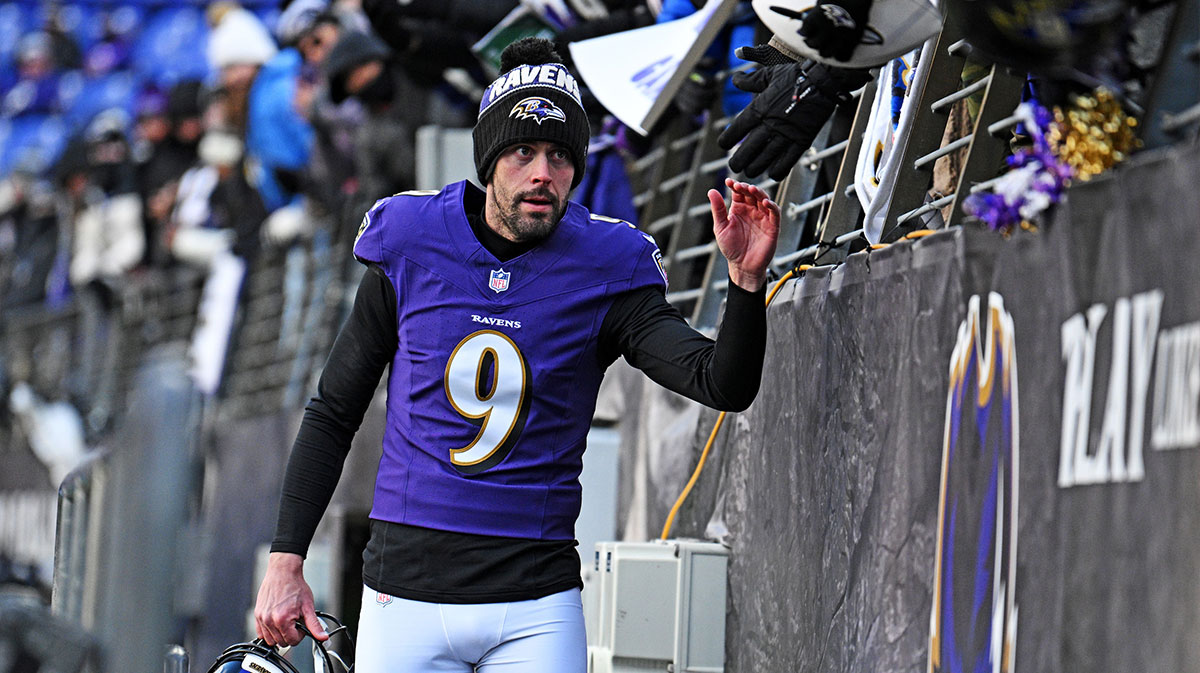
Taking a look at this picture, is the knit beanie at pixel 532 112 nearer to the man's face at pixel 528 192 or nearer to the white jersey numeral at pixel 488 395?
the man's face at pixel 528 192

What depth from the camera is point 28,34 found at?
94.0 feet

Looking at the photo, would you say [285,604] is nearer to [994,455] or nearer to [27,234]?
[994,455]

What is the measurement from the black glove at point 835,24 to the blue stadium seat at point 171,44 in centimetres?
1996

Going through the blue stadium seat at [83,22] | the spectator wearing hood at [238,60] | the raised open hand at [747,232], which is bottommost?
the raised open hand at [747,232]

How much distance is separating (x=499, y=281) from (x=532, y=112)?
0.38 meters

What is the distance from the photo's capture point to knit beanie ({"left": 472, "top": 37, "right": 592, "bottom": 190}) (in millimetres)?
4246

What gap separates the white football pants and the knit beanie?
94cm

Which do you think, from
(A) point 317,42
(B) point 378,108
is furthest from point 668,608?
(A) point 317,42

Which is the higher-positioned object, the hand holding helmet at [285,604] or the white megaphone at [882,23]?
the white megaphone at [882,23]

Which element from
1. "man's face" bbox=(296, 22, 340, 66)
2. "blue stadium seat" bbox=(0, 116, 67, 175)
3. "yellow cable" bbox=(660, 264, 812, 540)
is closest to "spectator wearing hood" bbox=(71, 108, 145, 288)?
"blue stadium seat" bbox=(0, 116, 67, 175)

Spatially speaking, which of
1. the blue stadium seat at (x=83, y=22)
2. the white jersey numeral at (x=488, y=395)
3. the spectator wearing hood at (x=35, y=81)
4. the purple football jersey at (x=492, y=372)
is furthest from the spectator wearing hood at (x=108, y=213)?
the white jersey numeral at (x=488, y=395)

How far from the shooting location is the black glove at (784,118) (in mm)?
5746

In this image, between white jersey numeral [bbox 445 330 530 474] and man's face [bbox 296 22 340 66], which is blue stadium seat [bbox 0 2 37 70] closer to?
man's face [bbox 296 22 340 66]

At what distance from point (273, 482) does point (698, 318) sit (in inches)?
241
